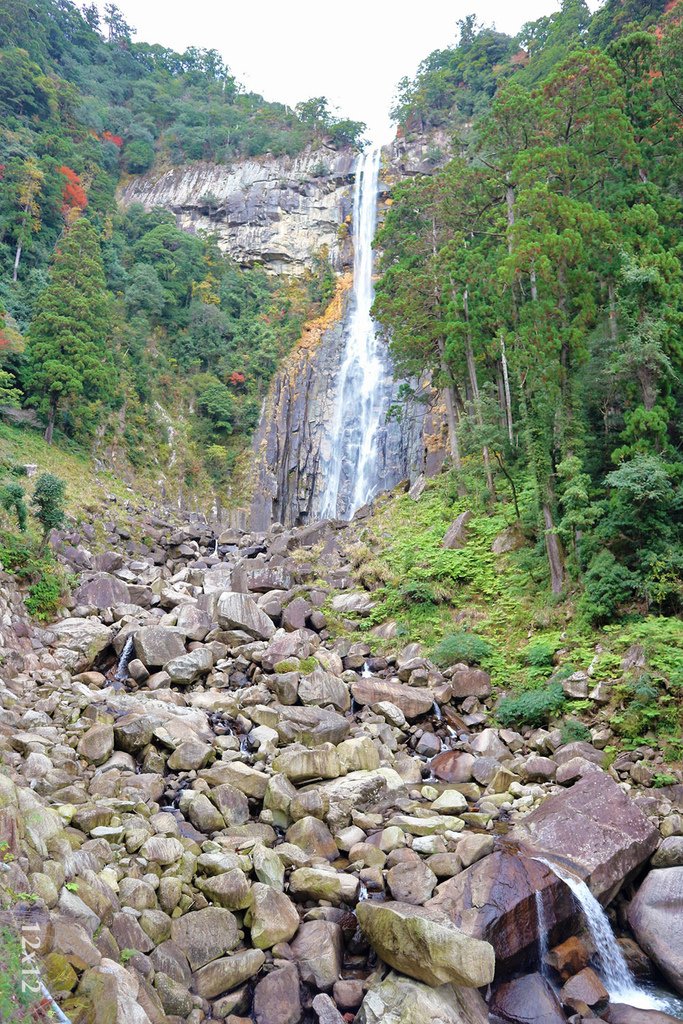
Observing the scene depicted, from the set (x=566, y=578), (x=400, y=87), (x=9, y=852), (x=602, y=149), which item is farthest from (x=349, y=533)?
(x=400, y=87)

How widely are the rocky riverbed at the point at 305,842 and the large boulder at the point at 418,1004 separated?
0.02 meters

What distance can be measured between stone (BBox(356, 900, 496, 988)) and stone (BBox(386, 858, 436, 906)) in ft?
2.40

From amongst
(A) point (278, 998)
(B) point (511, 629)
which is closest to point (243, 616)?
(B) point (511, 629)

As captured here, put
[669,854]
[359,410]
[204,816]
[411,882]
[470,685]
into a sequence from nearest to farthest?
[411,882], [669,854], [204,816], [470,685], [359,410]

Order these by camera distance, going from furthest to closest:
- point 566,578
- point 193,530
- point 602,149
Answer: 1. point 193,530
2. point 602,149
3. point 566,578

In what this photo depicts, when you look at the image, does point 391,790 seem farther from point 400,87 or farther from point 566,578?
point 400,87

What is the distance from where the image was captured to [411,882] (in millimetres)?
7434

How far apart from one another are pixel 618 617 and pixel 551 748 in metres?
2.88

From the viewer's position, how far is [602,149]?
638 inches

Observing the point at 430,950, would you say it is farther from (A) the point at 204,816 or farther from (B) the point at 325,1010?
(A) the point at 204,816

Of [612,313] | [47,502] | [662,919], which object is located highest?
[612,313]

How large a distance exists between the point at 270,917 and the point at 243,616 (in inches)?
340

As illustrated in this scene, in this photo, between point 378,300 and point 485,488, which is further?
point 378,300

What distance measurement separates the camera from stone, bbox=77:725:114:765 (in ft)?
29.6
